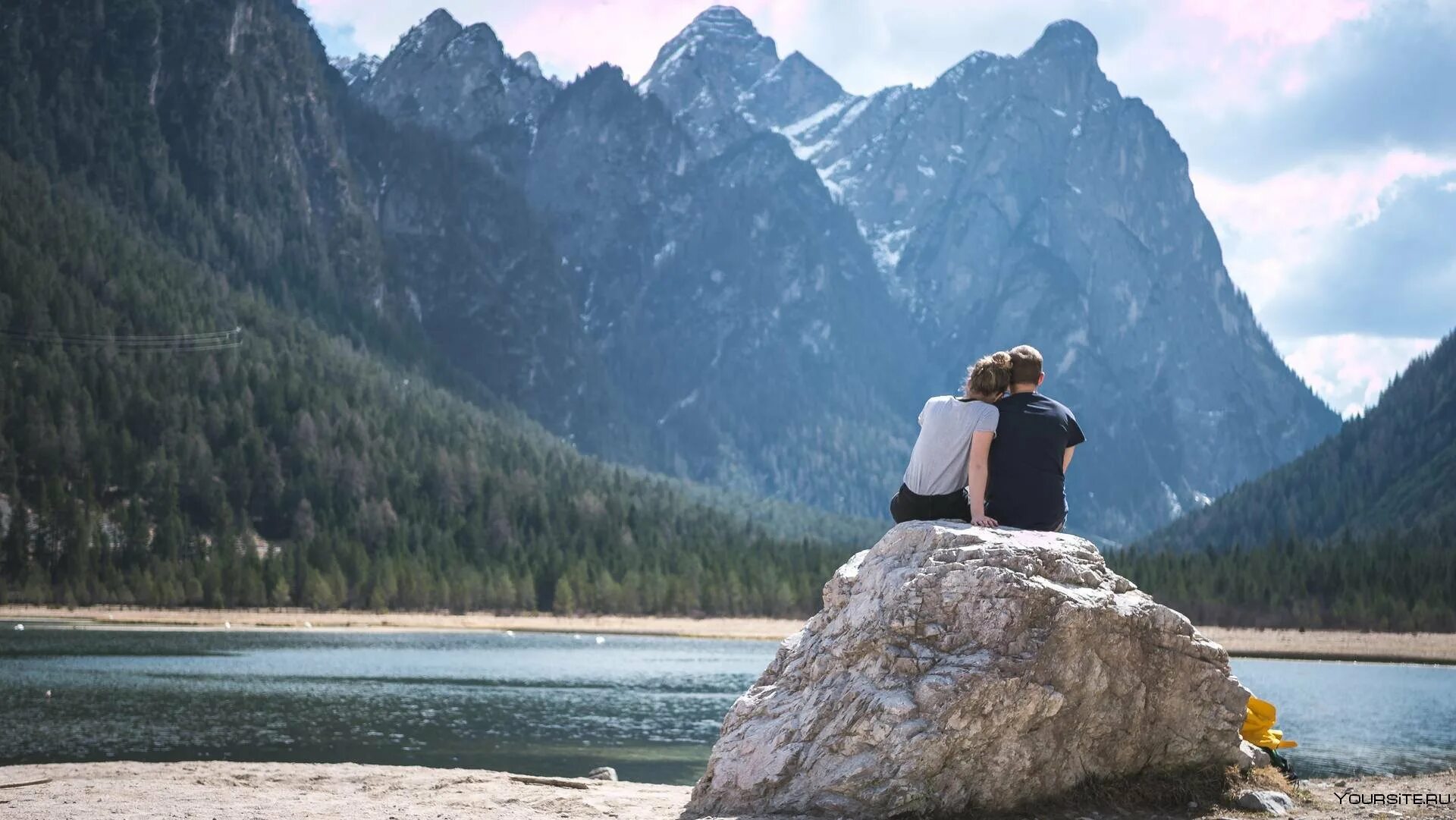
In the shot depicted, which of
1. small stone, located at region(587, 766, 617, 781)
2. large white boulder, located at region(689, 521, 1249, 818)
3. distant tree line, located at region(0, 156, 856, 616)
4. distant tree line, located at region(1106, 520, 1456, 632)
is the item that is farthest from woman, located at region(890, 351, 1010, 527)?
distant tree line, located at region(0, 156, 856, 616)

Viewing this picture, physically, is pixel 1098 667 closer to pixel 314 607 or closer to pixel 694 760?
pixel 694 760

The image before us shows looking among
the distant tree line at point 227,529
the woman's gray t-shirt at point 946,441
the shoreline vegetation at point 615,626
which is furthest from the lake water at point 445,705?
the distant tree line at point 227,529

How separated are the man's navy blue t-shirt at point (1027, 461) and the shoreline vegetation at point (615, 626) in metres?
102

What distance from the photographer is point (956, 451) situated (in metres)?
16.5

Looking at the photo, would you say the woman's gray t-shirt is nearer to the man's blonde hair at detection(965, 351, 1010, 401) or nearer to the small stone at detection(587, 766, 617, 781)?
the man's blonde hair at detection(965, 351, 1010, 401)

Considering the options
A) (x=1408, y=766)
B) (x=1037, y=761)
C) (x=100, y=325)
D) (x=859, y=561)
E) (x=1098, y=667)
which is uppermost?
(x=100, y=325)

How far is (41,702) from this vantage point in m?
49.7

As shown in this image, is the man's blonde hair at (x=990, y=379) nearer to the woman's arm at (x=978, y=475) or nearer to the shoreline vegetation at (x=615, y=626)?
the woman's arm at (x=978, y=475)

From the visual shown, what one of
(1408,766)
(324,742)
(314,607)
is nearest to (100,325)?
(314,607)

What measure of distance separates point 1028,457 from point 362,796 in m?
9.14

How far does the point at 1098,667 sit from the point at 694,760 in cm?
2605

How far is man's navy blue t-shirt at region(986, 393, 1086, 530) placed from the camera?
53.8 feet

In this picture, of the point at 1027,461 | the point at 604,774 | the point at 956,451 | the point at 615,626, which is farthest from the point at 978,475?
the point at 615,626

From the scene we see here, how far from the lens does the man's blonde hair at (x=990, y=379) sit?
16.6 m
